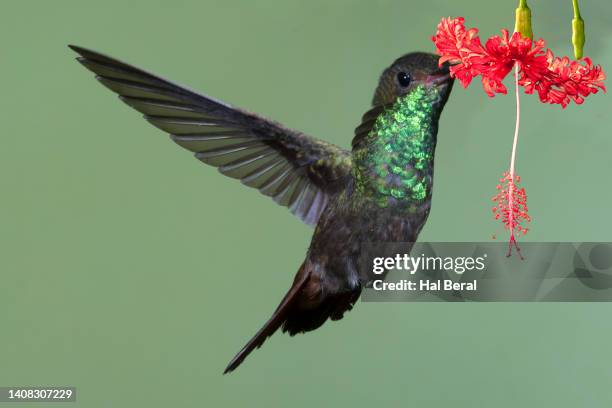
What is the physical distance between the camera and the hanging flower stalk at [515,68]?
31.4 inches

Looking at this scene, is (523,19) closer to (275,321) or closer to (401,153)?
(401,153)

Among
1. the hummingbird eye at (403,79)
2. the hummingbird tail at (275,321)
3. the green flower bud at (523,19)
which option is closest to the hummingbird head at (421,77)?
the hummingbird eye at (403,79)

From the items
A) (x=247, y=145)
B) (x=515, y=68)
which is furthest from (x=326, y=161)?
(x=515, y=68)

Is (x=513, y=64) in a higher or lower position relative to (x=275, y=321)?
higher

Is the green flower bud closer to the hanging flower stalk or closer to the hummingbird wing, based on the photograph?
the hanging flower stalk

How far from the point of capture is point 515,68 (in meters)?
0.81

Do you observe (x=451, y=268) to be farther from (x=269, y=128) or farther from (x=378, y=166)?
(x=269, y=128)

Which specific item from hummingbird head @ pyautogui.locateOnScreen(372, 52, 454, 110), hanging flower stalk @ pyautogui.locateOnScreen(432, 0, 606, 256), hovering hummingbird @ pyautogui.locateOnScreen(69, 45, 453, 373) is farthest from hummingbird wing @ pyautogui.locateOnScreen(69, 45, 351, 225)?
hanging flower stalk @ pyautogui.locateOnScreen(432, 0, 606, 256)

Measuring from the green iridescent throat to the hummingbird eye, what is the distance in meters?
0.01

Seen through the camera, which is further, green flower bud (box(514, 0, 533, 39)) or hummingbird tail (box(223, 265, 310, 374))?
hummingbird tail (box(223, 265, 310, 374))

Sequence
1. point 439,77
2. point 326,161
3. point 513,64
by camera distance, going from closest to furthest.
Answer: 1. point 513,64
2. point 439,77
3. point 326,161

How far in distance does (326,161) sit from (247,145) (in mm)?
A: 105

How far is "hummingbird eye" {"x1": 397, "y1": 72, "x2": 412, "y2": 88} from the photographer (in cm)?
92

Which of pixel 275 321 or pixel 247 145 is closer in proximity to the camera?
pixel 275 321
